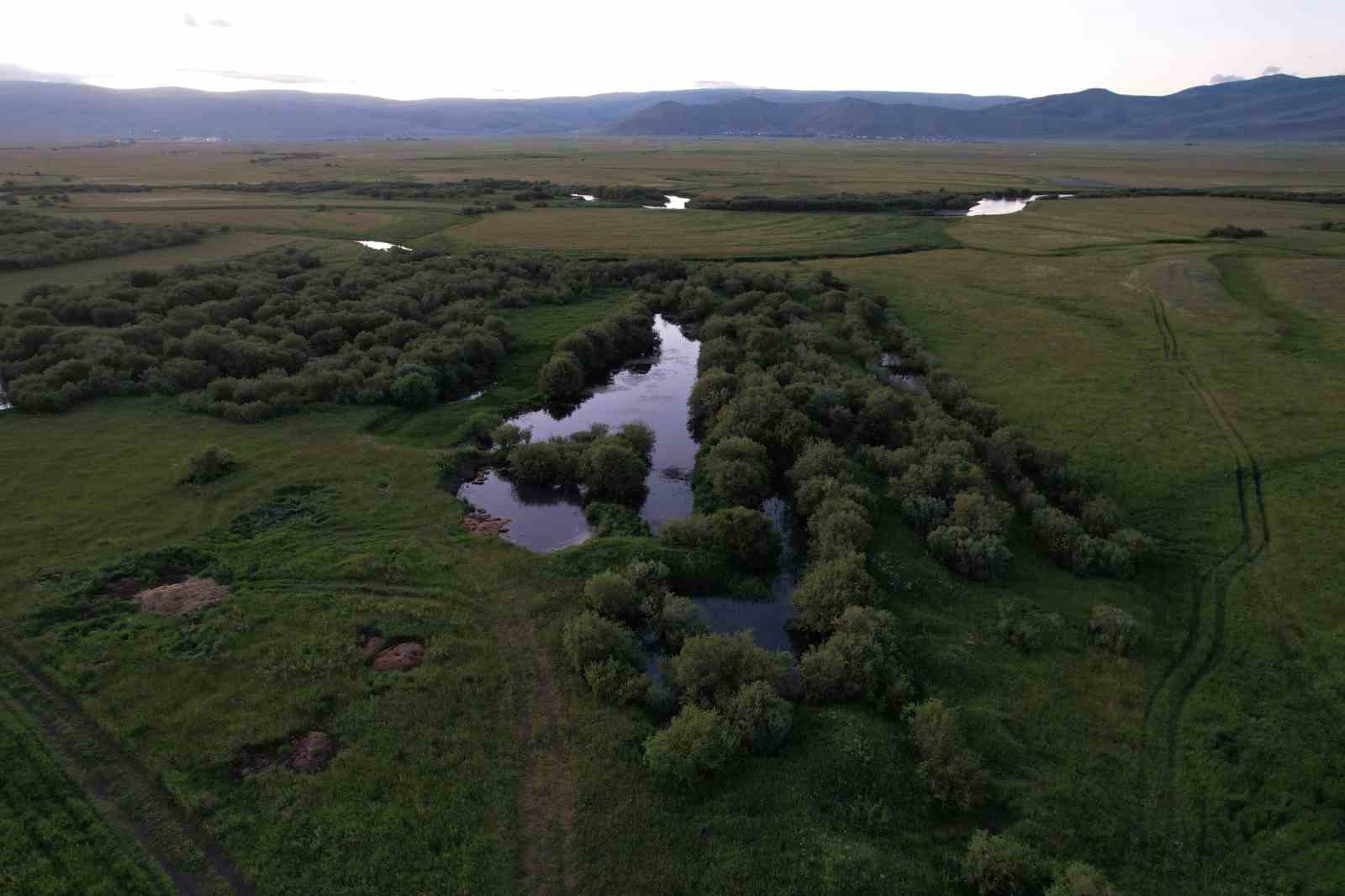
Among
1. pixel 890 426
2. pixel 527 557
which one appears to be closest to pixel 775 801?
pixel 527 557

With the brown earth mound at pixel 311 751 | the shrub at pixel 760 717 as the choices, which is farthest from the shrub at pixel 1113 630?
the brown earth mound at pixel 311 751

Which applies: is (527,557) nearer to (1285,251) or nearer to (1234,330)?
(1234,330)

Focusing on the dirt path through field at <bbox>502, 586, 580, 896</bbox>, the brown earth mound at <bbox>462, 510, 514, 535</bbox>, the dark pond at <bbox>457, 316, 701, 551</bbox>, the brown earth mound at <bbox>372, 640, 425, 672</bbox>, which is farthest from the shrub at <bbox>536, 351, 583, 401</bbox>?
the brown earth mound at <bbox>372, 640, 425, 672</bbox>

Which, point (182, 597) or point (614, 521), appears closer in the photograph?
point (182, 597)

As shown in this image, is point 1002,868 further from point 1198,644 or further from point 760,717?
point 1198,644

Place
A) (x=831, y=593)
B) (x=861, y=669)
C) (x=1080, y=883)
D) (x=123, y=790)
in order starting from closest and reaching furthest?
(x=1080, y=883) → (x=123, y=790) → (x=861, y=669) → (x=831, y=593)

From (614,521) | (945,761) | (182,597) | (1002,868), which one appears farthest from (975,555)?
(182,597)

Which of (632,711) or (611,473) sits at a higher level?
(611,473)
